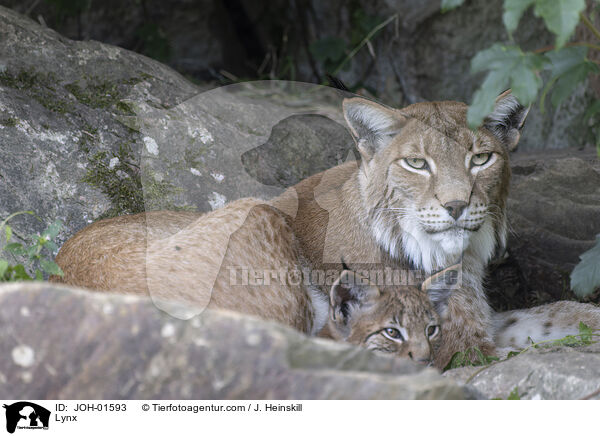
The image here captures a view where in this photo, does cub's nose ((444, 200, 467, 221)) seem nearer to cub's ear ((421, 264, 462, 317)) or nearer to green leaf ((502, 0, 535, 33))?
cub's ear ((421, 264, 462, 317))

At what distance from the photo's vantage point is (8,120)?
175 inches

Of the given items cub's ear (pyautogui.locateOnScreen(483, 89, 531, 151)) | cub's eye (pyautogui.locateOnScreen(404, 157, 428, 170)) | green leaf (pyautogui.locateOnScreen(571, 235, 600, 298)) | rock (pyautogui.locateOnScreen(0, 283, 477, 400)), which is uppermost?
cub's ear (pyautogui.locateOnScreen(483, 89, 531, 151))

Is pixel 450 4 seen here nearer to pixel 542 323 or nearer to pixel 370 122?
pixel 370 122

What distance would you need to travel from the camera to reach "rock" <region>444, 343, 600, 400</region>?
9.03 ft

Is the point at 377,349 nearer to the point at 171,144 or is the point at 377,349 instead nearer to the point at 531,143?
the point at 171,144

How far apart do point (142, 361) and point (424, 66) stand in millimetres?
6141

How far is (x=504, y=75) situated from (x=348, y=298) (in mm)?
1461

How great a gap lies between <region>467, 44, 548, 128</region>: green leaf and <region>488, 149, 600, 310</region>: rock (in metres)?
2.63

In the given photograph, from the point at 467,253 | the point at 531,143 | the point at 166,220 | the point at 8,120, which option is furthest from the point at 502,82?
the point at 531,143

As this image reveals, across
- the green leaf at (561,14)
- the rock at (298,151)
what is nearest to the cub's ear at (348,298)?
the rock at (298,151)

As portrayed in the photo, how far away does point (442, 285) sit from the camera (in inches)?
149

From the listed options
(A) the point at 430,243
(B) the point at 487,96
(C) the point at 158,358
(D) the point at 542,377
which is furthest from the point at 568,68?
(C) the point at 158,358

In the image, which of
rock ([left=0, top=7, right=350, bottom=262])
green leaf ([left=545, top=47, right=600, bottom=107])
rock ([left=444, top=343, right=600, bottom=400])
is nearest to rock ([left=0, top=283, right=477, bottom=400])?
rock ([left=444, top=343, right=600, bottom=400])
